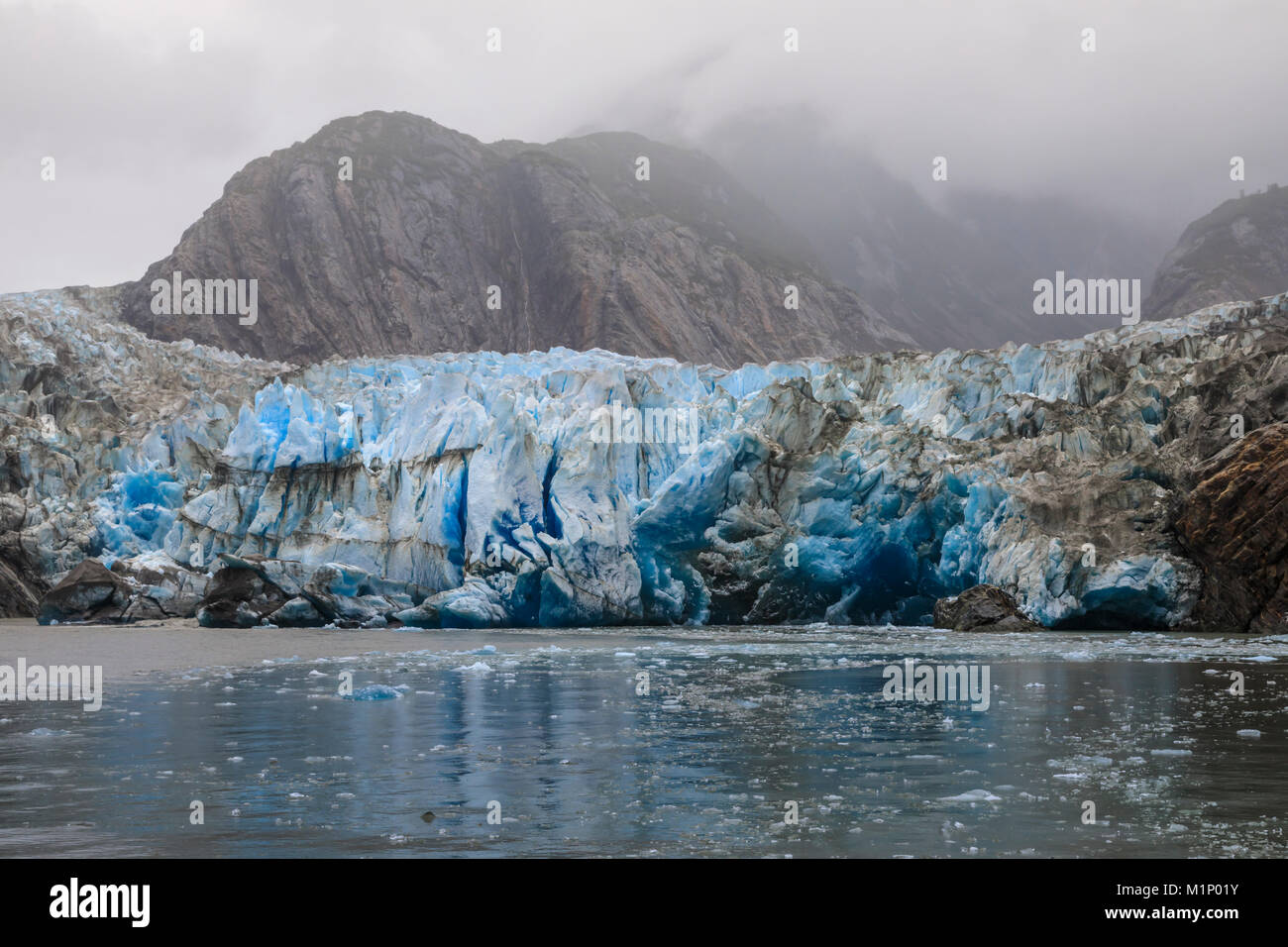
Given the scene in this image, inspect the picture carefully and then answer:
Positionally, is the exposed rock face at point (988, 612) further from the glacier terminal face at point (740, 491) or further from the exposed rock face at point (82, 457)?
the exposed rock face at point (82, 457)

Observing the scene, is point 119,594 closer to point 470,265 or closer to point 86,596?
point 86,596

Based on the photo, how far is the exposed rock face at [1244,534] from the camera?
2342cm

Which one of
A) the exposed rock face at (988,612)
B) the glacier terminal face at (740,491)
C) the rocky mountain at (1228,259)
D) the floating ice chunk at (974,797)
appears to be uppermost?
the rocky mountain at (1228,259)

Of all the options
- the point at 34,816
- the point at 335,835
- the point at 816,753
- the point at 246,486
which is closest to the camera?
the point at 335,835

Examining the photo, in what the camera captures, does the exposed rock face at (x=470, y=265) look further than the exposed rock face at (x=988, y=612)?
Yes

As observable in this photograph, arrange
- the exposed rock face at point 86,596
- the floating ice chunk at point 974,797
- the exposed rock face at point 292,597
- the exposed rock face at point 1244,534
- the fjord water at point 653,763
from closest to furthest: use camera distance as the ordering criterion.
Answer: the fjord water at point 653,763 < the floating ice chunk at point 974,797 < the exposed rock face at point 1244,534 < the exposed rock face at point 292,597 < the exposed rock face at point 86,596

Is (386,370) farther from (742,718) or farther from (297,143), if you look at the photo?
(297,143)

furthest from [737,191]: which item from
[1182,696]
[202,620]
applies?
[1182,696]

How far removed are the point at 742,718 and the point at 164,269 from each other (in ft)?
213

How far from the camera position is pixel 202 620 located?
98.0 ft

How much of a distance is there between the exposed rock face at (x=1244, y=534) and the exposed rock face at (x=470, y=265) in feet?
164

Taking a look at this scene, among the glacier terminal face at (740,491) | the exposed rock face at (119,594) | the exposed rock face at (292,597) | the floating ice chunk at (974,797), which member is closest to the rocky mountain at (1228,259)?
the glacier terminal face at (740,491)

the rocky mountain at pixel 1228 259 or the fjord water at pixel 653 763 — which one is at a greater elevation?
the rocky mountain at pixel 1228 259

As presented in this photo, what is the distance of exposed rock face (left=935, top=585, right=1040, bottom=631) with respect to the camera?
2489 cm
